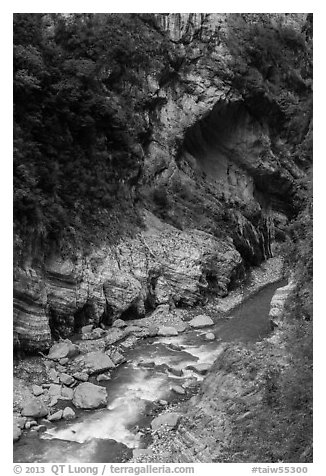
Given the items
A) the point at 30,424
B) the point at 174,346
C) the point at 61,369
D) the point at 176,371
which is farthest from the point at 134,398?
the point at 174,346

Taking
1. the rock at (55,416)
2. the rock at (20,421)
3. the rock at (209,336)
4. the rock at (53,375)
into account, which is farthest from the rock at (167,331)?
the rock at (20,421)

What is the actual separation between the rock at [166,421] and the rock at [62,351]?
172 inches

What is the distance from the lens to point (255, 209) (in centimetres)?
2833

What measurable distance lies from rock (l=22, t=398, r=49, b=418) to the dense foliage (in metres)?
5.65

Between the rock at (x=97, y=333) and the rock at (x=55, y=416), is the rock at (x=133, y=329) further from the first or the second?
the rock at (x=55, y=416)

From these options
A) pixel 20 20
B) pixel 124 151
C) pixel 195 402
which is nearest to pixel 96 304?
pixel 195 402

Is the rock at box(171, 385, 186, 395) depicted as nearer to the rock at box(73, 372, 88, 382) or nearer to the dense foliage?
the rock at box(73, 372, 88, 382)

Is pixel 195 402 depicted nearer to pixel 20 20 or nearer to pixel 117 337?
pixel 117 337

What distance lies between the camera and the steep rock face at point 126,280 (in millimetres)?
15516

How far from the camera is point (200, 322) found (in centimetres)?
1947

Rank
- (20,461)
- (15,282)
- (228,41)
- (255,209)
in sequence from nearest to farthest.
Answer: (20,461)
(15,282)
(228,41)
(255,209)

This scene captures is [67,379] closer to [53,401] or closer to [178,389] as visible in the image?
[53,401]

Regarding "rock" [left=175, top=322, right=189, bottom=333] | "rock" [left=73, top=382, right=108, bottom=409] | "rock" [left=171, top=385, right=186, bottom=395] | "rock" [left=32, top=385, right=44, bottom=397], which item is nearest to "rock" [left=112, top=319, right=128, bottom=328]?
"rock" [left=175, top=322, right=189, bottom=333]

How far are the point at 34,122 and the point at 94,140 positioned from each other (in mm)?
3551
